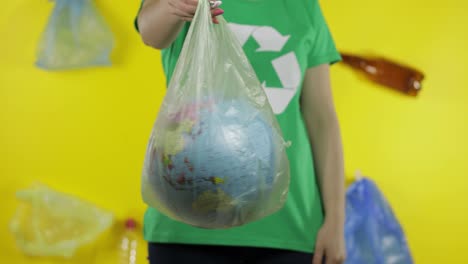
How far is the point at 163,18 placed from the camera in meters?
0.82

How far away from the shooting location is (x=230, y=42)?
0.82 meters

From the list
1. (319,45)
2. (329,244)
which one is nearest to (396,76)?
(319,45)

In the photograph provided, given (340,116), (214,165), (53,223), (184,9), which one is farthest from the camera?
(340,116)

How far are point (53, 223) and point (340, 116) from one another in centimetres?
101

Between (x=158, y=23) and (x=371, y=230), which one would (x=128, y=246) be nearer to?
(x=371, y=230)

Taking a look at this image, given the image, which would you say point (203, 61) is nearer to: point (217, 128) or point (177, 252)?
point (217, 128)

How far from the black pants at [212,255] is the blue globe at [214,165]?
19 cm

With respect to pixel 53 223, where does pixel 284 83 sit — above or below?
above

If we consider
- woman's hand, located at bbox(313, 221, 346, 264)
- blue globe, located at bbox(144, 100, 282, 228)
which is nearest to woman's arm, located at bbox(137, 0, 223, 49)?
blue globe, located at bbox(144, 100, 282, 228)

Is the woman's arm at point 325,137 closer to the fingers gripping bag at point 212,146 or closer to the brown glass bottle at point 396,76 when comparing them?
the fingers gripping bag at point 212,146

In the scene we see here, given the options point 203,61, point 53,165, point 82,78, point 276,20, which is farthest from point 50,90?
point 203,61

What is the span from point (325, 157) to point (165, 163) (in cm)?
41

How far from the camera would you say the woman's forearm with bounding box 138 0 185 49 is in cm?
82

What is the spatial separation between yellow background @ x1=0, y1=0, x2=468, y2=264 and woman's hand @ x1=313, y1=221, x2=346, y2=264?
1087 millimetres
